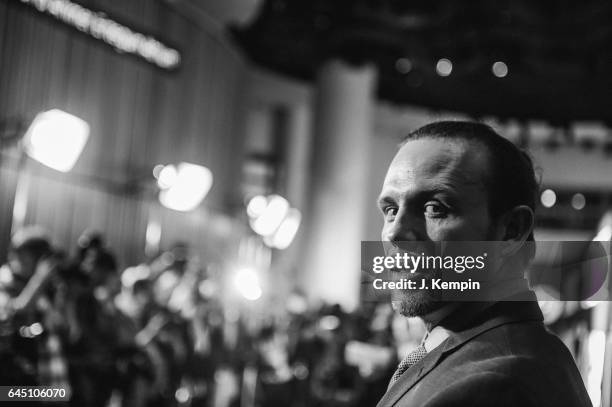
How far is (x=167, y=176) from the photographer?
9352mm

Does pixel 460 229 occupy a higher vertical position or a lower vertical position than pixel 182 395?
higher

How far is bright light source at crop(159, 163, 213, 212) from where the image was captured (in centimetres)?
942

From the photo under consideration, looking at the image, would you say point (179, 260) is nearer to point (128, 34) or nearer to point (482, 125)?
point (128, 34)

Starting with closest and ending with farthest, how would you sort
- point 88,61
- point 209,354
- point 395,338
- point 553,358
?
1. point 553,358
2. point 395,338
3. point 209,354
4. point 88,61

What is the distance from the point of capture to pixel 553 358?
2.96 feet

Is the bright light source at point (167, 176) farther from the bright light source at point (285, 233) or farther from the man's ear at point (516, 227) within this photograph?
the man's ear at point (516, 227)

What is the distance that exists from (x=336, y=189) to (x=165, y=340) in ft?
21.5

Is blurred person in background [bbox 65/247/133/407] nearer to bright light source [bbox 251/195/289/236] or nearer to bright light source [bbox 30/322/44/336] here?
bright light source [bbox 30/322/44/336]

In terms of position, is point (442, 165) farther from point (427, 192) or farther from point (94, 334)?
point (94, 334)

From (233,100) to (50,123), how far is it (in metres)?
7.17

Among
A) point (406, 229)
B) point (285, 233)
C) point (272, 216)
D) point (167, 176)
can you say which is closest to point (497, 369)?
point (406, 229)

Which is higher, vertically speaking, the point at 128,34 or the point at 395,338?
the point at 128,34

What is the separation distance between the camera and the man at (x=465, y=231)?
919 millimetres

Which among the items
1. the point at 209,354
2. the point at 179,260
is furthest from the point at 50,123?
the point at 209,354
